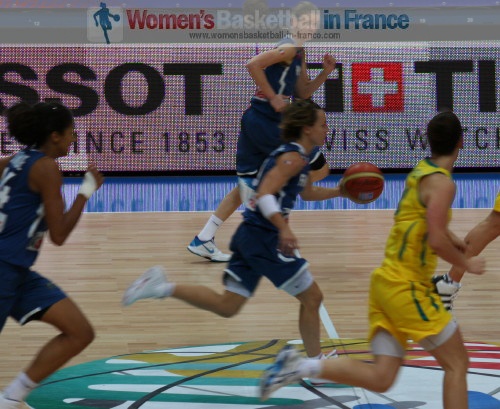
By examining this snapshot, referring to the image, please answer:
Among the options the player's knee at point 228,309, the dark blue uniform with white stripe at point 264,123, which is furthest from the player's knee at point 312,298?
the dark blue uniform with white stripe at point 264,123

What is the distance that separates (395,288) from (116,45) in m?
9.31

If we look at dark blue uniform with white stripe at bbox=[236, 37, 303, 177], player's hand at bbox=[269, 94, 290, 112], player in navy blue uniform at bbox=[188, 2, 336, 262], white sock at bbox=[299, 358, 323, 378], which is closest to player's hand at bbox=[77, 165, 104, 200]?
white sock at bbox=[299, 358, 323, 378]

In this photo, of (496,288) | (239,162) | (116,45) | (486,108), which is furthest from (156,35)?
(496,288)

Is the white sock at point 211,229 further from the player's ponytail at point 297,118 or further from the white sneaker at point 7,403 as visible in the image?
the white sneaker at point 7,403

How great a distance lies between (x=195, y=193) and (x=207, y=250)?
3.46 m

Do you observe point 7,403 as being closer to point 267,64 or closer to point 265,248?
point 265,248

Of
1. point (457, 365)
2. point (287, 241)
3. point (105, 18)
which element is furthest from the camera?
point (105, 18)

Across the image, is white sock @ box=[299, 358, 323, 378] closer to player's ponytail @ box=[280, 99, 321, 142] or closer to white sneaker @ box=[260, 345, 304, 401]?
white sneaker @ box=[260, 345, 304, 401]

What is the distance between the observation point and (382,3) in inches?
544

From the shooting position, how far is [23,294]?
4.39 m

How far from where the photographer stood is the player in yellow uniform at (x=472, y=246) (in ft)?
19.5

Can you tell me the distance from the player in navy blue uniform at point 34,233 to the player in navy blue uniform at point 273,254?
46 centimetres

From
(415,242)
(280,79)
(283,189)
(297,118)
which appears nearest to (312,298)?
(283,189)

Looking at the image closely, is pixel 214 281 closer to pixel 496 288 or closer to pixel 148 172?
pixel 496 288
